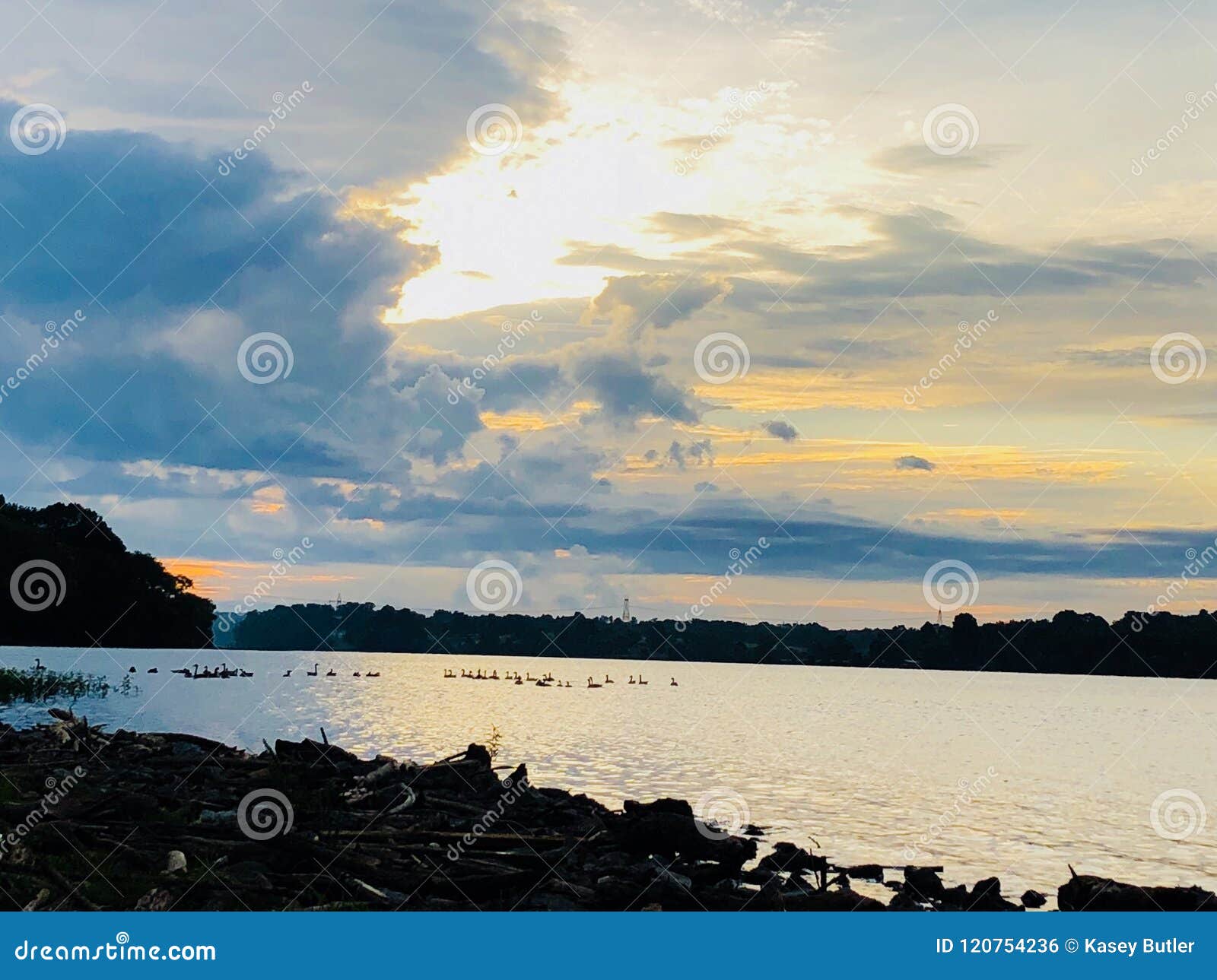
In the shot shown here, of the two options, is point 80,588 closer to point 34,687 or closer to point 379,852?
point 34,687

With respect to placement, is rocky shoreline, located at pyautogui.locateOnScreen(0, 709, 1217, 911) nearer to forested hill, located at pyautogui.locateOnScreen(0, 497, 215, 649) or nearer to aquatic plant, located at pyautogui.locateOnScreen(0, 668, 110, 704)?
aquatic plant, located at pyautogui.locateOnScreen(0, 668, 110, 704)

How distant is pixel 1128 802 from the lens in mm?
53781

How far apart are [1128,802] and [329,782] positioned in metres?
41.5

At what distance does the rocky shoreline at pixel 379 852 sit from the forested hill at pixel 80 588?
10704 cm

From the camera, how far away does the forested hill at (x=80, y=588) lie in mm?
130125

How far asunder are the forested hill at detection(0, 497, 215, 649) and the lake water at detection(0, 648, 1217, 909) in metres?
6.87

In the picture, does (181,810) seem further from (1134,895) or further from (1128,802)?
(1128,802)

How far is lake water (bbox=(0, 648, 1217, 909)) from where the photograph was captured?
37.5 metres

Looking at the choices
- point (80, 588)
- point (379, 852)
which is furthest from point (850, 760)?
point (80, 588)

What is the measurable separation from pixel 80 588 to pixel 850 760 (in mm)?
107227

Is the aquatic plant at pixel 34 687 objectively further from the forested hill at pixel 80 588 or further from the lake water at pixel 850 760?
the forested hill at pixel 80 588

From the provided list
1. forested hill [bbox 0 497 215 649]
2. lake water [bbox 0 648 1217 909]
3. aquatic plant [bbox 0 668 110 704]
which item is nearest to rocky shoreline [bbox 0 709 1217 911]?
lake water [bbox 0 648 1217 909]

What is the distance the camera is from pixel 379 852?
70.9ft

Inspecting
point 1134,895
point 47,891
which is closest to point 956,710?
point 1134,895
